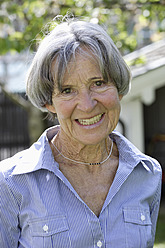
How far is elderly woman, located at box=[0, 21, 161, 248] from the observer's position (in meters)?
2.39

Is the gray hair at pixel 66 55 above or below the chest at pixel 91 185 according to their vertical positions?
above

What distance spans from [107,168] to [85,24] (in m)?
0.77

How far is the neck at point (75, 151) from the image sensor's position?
261 cm

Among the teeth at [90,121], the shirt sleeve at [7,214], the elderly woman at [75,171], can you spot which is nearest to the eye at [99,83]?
the elderly woman at [75,171]

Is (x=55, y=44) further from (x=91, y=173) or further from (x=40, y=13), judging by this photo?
(x=40, y=13)

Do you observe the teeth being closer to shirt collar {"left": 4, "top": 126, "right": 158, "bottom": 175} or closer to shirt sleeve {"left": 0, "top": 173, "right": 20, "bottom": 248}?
shirt collar {"left": 4, "top": 126, "right": 158, "bottom": 175}

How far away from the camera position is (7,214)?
2389mm

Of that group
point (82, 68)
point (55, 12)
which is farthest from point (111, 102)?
point (55, 12)

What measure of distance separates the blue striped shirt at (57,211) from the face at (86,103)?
0.22m

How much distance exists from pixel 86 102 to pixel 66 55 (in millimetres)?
247

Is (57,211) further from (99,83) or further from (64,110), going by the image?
(99,83)

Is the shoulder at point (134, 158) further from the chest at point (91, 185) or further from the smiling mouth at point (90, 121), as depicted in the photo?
the smiling mouth at point (90, 121)

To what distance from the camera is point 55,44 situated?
244 cm

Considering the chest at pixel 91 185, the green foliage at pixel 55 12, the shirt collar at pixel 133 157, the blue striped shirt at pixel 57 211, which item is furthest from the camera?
the green foliage at pixel 55 12
